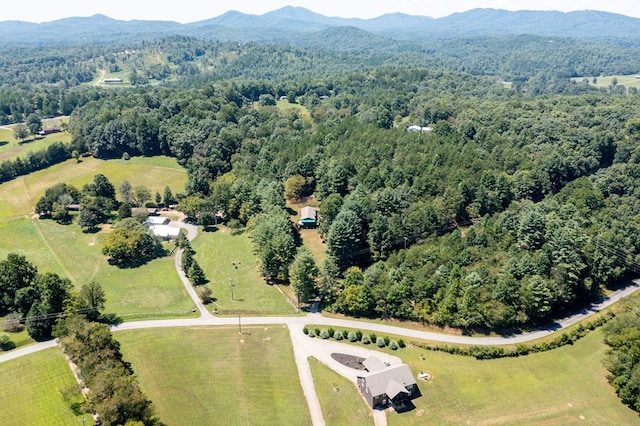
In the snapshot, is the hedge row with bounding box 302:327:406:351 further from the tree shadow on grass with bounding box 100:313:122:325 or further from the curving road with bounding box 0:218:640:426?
the tree shadow on grass with bounding box 100:313:122:325

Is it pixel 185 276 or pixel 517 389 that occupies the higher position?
pixel 517 389

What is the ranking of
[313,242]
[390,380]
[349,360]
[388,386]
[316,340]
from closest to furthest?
[388,386] → [390,380] → [349,360] → [316,340] → [313,242]

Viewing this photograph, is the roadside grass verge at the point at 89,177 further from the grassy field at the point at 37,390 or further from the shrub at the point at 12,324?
the grassy field at the point at 37,390

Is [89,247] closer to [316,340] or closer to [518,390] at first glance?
[316,340]

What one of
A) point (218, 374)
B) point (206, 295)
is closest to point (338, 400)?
point (218, 374)

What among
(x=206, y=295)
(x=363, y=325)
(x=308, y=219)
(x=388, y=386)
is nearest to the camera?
(x=388, y=386)

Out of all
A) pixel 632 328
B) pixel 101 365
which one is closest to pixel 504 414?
pixel 632 328
